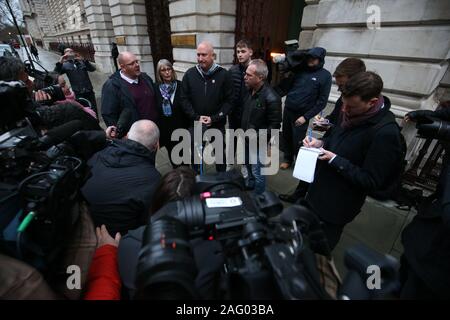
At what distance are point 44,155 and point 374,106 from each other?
2.12m

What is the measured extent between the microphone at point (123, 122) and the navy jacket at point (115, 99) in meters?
0.05

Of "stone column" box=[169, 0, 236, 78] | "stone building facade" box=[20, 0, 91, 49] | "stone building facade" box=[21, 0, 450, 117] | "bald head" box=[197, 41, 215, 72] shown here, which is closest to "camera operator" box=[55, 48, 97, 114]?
"stone building facade" box=[21, 0, 450, 117]

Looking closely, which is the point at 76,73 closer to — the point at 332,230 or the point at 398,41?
the point at 332,230

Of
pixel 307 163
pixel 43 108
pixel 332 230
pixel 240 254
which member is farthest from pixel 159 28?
pixel 240 254

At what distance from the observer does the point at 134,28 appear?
9062mm

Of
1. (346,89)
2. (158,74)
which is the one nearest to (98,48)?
(158,74)

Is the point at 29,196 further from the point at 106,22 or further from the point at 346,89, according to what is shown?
the point at 106,22

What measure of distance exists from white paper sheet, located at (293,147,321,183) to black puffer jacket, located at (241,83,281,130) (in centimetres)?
101

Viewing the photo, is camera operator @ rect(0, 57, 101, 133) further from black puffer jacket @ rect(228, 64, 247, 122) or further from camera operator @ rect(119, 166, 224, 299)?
black puffer jacket @ rect(228, 64, 247, 122)

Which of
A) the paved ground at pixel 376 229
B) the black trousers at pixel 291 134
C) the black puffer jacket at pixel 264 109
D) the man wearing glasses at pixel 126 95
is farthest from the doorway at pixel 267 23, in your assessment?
the paved ground at pixel 376 229

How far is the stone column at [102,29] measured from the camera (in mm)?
11906

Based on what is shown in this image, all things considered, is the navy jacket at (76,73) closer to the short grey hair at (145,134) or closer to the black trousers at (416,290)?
the short grey hair at (145,134)

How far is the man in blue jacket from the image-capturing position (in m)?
3.31
